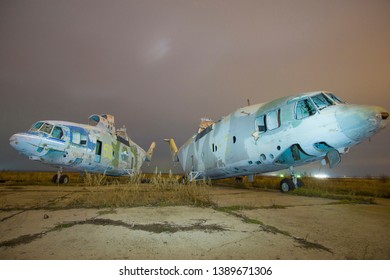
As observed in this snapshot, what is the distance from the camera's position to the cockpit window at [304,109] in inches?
229

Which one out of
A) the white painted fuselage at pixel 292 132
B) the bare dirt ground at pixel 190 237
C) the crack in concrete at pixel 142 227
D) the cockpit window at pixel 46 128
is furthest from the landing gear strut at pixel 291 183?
the cockpit window at pixel 46 128

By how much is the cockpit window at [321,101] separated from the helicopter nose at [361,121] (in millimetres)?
571

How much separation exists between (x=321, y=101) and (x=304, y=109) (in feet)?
1.61

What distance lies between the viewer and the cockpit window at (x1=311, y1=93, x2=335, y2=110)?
572 cm

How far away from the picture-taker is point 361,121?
485 centimetres

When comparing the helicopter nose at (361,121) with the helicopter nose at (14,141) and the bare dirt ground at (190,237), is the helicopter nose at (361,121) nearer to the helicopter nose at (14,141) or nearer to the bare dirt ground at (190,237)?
the bare dirt ground at (190,237)

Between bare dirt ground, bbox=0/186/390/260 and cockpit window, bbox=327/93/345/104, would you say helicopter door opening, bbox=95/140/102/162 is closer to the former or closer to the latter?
bare dirt ground, bbox=0/186/390/260

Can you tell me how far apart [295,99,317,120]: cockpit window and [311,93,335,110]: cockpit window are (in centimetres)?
15

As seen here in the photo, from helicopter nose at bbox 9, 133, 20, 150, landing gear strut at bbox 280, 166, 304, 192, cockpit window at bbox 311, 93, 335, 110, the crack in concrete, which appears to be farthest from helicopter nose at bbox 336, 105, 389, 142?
helicopter nose at bbox 9, 133, 20, 150

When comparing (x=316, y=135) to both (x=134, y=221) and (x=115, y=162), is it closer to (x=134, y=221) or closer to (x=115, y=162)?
(x=134, y=221)

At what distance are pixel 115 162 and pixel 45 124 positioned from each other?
4.88 meters

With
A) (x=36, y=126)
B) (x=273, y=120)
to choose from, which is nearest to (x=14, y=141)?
(x=36, y=126)

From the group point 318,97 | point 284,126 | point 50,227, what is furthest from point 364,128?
point 50,227

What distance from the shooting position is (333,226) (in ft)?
8.59
